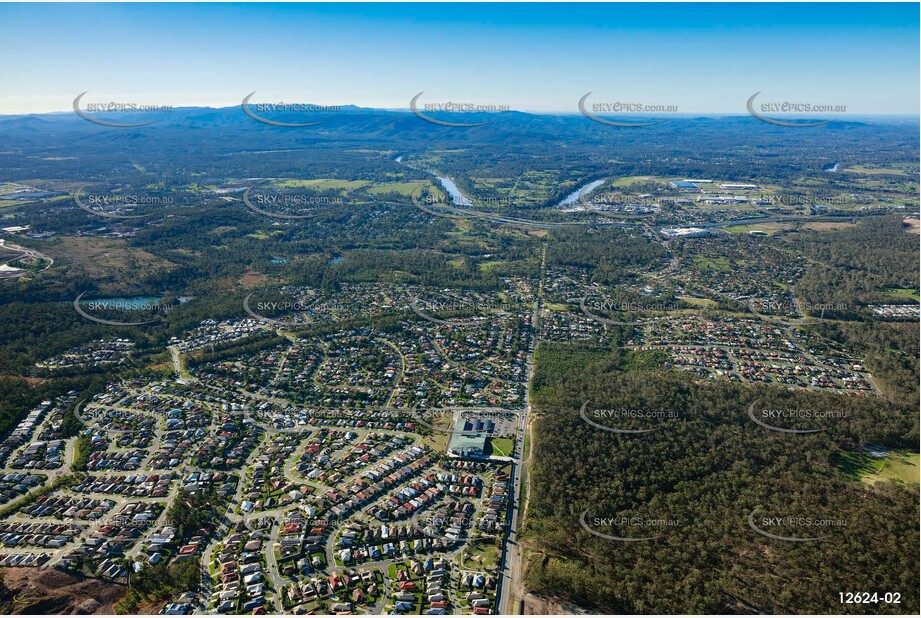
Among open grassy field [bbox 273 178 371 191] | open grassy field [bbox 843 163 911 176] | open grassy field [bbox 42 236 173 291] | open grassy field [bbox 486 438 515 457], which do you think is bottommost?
open grassy field [bbox 486 438 515 457]

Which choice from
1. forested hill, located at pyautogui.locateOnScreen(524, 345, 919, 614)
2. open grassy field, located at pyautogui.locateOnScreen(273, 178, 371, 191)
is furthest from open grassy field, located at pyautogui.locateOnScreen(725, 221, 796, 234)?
open grassy field, located at pyautogui.locateOnScreen(273, 178, 371, 191)

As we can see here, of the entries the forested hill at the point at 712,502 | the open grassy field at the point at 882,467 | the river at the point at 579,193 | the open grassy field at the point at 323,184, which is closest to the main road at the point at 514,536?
the forested hill at the point at 712,502

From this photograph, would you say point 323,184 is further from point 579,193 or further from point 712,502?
point 712,502

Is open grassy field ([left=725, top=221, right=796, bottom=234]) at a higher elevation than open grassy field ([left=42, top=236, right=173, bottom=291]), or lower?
higher

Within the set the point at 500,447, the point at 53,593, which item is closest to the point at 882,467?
the point at 500,447

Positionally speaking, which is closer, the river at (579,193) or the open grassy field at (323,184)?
the river at (579,193)

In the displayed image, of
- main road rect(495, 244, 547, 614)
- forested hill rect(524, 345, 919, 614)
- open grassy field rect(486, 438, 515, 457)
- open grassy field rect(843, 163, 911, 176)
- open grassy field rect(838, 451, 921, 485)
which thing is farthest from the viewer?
open grassy field rect(843, 163, 911, 176)

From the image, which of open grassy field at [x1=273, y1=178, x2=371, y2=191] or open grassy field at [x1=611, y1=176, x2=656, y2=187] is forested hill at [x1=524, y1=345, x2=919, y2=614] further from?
open grassy field at [x1=611, y1=176, x2=656, y2=187]

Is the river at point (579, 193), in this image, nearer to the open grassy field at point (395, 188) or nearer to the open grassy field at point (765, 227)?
the open grassy field at point (765, 227)

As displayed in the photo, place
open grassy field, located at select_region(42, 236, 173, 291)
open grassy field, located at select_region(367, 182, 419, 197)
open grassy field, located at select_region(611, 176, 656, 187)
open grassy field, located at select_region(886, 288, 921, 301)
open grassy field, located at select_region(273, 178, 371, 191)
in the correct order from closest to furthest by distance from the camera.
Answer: open grassy field, located at select_region(886, 288, 921, 301) → open grassy field, located at select_region(42, 236, 173, 291) → open grassy field, located at select_region(367, 182, 419, 197) → open grassy field, located at select_region(273, 178, 371, 191) → open grassy field, located at select_region(611, 176, 656, 187)
